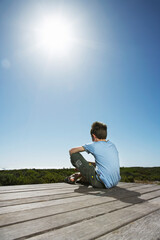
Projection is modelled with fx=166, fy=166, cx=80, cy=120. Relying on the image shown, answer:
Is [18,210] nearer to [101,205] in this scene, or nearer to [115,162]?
[101,205]

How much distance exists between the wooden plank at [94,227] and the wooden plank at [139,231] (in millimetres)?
45

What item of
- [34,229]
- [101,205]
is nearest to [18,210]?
[34,229]

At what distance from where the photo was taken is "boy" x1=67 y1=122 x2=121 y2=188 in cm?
284

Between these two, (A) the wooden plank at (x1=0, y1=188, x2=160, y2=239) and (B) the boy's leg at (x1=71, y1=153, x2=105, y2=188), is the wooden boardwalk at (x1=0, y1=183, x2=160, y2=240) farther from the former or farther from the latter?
(B) the boy's leg at (x1=71, y1=153, x2=105, y2=188)

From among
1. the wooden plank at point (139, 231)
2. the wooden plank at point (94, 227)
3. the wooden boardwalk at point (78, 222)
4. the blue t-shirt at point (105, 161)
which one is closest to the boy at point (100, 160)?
the blue t-shirt at point (105, 161)

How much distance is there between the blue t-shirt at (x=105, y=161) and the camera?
2.83 metres

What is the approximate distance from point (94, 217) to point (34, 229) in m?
0.53

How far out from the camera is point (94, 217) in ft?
4.65

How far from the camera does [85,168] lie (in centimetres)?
301

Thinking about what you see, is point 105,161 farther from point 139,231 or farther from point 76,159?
point 139,231

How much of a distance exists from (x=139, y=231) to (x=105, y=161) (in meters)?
1.67

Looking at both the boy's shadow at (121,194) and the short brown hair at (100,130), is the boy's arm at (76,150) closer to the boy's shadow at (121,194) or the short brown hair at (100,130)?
the short brown hair at (100,130)

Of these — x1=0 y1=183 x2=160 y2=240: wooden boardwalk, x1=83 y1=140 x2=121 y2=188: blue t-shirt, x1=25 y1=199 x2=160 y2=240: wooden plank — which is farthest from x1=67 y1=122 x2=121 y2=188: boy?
x1=25 y1=199 x2=160 y2=240: wooden plank

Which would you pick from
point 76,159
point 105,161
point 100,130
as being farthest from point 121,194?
point 100,130
